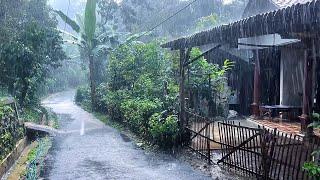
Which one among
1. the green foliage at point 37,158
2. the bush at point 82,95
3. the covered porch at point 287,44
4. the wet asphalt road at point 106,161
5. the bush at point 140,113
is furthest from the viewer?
the bush at point 82,95

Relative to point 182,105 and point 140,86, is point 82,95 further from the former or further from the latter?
point 182,105

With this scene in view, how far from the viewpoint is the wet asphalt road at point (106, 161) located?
29.8ft

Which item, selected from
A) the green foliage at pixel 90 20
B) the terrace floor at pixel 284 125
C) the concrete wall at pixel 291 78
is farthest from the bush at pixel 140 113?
the green foliage at pixel 90 20

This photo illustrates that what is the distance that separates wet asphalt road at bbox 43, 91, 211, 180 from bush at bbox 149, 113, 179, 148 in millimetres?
638

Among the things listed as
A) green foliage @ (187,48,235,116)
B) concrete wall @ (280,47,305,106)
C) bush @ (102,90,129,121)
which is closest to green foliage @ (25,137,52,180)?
bush @ (102,90,129,121)

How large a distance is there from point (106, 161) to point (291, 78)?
7.85 meters

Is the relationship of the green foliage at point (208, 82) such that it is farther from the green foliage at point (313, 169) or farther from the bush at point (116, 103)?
the green foliage at point (313, 169)

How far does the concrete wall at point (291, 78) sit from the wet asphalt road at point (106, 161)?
6.02 metres

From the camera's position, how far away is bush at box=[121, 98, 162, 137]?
13.2 metres

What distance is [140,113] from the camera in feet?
45.6

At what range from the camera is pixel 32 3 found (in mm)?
23312

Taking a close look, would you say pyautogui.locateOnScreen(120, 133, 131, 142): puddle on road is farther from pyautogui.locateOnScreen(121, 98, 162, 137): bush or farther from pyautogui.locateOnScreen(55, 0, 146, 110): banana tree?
pyautogui.locateOnScreen(55, 0, 146, 110): banana tree

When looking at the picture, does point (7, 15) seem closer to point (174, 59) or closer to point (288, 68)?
point (174, 59)

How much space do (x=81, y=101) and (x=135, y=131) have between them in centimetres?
1990
